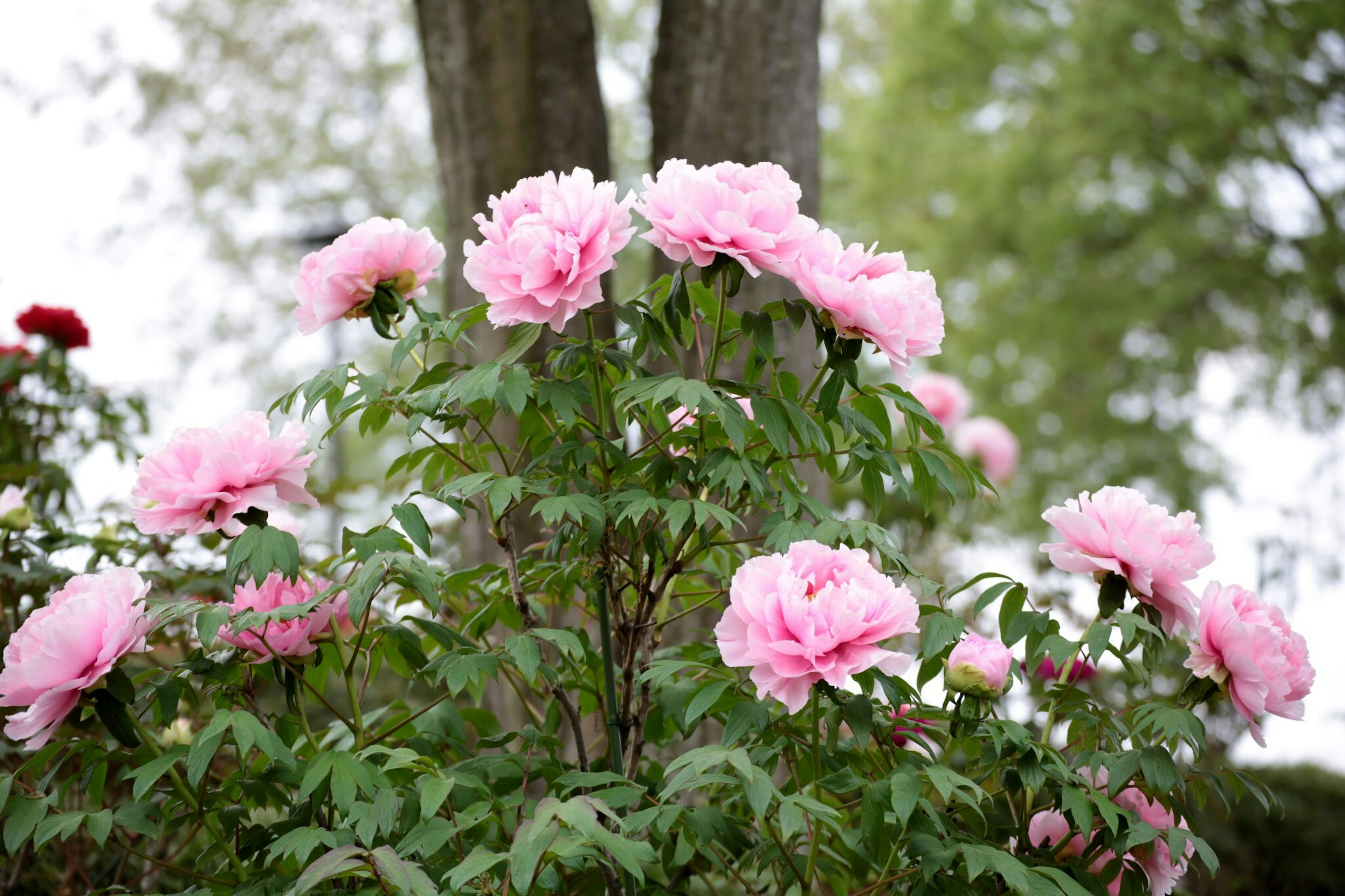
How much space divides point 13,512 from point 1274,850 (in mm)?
5063

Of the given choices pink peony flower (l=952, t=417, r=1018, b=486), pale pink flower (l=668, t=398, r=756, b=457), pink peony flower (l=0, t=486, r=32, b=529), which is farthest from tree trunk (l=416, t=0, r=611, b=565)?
pink peony flower (l=952, t=417, r=1018, b=486)

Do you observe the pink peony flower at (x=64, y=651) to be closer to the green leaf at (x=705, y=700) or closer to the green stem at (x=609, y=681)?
the green stem at (x=609, y=681)

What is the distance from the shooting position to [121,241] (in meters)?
14.0

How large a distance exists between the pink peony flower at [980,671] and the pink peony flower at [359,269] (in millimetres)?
1010

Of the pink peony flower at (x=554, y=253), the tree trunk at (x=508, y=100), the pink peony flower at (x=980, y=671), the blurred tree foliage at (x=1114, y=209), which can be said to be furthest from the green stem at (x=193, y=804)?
the blurred tree foliage at (x=1114, y=209)

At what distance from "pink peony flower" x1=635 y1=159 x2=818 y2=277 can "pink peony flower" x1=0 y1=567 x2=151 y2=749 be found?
90 centimetres

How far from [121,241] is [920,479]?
47.8 feet

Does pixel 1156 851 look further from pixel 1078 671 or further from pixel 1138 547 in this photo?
pixel 1138 547

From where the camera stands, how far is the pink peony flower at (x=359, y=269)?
5.63 ft

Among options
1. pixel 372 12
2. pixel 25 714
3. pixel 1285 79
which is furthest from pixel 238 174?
pixel 25 714

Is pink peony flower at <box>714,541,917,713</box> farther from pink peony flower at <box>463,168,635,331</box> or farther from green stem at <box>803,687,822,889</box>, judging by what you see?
pink peony flower at <box>463,168,635,331</box>

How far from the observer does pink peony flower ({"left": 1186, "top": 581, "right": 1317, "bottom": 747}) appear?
157 centimetres

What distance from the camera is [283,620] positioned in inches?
63.1

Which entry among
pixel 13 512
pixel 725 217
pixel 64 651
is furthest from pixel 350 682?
pixel 13 512
